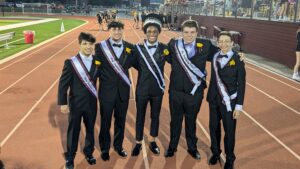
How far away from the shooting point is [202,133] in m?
6.82

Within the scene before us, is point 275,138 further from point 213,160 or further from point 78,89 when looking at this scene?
point 78,89

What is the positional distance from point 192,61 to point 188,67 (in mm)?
105

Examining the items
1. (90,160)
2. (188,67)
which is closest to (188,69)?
(188,67)

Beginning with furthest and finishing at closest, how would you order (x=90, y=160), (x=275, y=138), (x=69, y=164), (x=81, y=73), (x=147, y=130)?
(x=147, y=130), (x=275, y=138), (x=90, y=160), (x=69, y=164), (x=81, y=73)

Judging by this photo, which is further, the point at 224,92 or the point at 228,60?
the point at 224,92

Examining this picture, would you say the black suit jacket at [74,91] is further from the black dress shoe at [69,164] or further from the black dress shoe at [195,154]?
the black dress shoe at [195,154]

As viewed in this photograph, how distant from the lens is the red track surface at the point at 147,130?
5.48 meters

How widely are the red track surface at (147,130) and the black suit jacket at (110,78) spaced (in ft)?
3.52

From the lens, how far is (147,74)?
17.1 ft

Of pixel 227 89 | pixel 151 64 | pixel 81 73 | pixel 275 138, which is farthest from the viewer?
pixel 275 138

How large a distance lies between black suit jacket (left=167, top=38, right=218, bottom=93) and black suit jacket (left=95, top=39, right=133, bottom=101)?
2.18ft

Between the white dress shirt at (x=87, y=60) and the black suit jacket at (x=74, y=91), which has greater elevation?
the white dress shirt at (x=87, y=60)

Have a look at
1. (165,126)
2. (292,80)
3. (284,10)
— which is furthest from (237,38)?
(165,126)

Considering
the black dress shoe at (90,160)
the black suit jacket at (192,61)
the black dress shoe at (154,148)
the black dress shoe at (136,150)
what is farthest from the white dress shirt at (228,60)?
the black dress shoe at (90,160)
